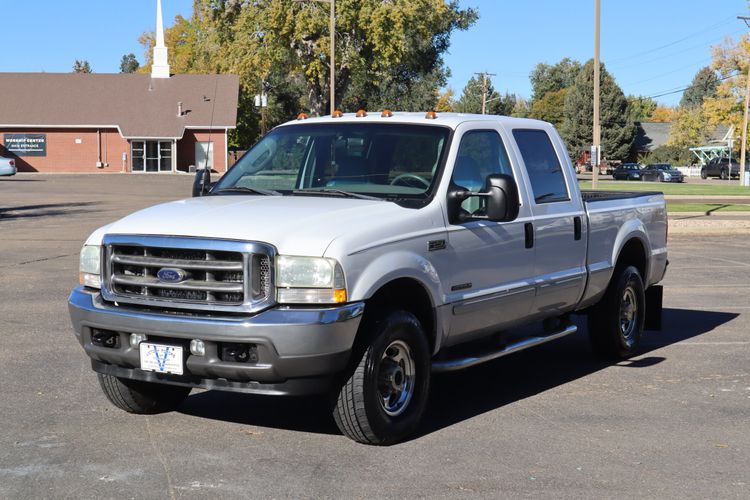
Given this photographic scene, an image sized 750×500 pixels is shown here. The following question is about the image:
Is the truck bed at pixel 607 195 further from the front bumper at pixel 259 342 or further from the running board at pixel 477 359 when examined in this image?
the front bumper at pixel 259 342

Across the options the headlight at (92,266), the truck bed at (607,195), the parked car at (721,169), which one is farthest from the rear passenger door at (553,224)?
the parked car at (721,169)

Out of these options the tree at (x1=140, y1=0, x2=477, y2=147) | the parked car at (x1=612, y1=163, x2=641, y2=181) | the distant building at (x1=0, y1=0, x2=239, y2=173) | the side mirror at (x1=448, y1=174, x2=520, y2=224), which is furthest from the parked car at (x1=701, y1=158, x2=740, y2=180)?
the side mirror at (x1=448, y1=174, x2=520, y2=224)

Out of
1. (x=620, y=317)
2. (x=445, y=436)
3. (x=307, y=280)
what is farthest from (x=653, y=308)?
(x=307, y=280)

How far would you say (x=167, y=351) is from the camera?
6086 mm

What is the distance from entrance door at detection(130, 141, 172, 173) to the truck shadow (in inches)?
2528

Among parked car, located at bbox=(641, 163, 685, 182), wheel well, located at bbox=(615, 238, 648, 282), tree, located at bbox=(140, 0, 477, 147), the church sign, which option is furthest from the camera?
the church sign

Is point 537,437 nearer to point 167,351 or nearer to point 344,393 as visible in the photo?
point 344,393

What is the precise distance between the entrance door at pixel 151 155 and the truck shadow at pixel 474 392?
6420 centimetres

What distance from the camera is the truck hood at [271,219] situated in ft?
19.6

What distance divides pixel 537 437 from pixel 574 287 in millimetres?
2013

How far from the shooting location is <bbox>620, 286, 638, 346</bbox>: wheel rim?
30.8 ft

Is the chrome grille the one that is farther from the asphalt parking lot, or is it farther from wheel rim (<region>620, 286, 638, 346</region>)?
wheel rim (<region>620, 286, 638, 346</region>)

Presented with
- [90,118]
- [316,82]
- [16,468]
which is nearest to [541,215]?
[16,468]

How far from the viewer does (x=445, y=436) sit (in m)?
6.72
